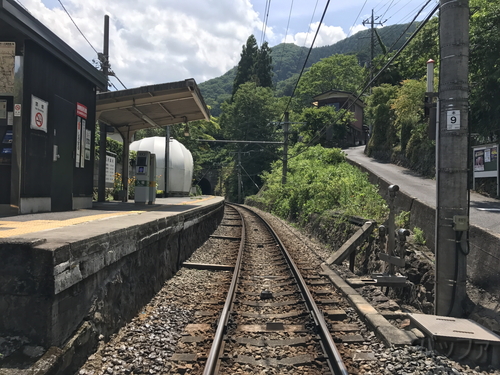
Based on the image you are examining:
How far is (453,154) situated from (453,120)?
0.48m

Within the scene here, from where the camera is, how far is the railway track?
404 centimetres

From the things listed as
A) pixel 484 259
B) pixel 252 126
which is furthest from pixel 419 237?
pixel 252 126

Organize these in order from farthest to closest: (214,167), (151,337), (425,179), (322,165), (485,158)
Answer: (214,167) → (322,165) → (425,179) → (485,158) → (151,337)

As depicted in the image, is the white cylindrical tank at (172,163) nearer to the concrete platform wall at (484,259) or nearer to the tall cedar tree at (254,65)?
the concrete platform wall at (484,259)

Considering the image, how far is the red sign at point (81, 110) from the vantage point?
377 inches

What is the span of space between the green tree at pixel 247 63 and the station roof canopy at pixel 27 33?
63.4m

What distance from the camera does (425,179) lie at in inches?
717

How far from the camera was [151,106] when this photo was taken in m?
12.7

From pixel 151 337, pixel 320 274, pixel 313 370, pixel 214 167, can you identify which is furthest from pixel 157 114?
pixel 214 167

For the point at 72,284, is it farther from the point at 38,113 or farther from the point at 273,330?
the point at 38,113

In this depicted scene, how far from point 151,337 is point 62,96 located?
6561 mm

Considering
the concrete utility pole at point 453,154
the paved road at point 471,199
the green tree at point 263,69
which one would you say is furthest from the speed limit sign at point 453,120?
the green tree at point 263,69

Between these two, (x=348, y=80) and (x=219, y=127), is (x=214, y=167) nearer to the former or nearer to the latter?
(x=219, y=127)

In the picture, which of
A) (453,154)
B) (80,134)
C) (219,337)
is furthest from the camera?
(80,134)
